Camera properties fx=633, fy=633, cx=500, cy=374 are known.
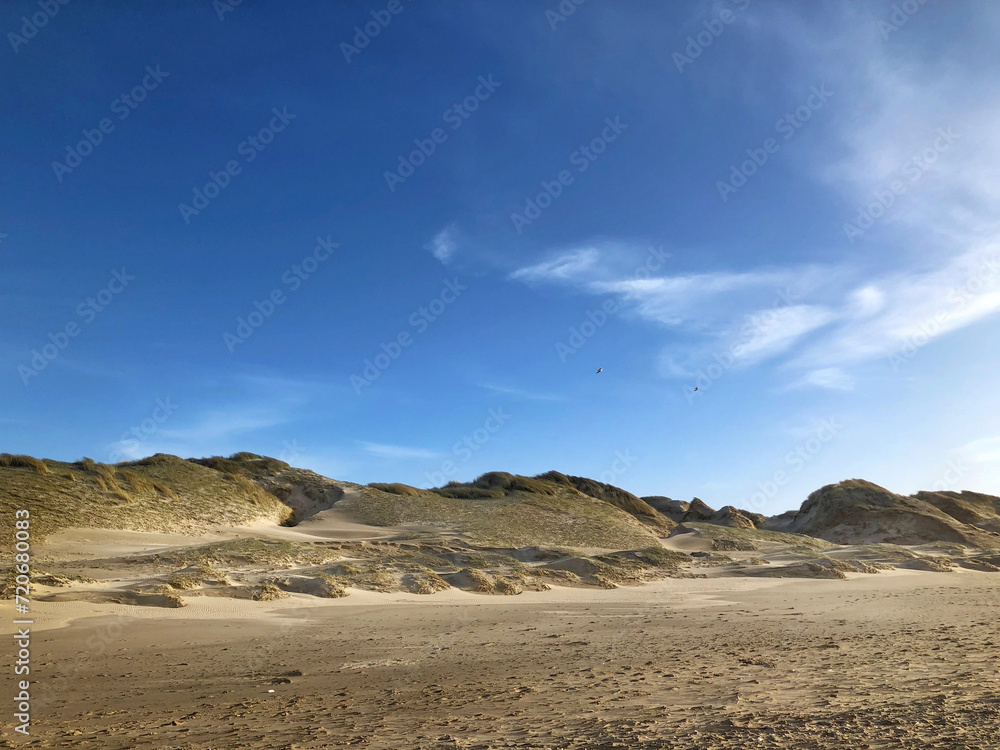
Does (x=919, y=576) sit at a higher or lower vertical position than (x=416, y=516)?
lower

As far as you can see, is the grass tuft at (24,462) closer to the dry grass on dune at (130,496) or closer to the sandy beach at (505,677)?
the dry grass on dune at (130,496)

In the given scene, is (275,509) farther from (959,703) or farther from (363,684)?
(959,703)

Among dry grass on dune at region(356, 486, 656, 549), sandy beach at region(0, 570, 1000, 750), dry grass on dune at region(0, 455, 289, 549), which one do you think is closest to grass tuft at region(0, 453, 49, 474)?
dry grass on dune at region(0, 455, 289, 549)

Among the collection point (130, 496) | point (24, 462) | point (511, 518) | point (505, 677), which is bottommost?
point (505, 677)

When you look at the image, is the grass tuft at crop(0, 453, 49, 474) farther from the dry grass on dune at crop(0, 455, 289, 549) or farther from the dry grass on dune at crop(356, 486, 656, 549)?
the dry grass on dune at crop(356, 486, 656, 549)

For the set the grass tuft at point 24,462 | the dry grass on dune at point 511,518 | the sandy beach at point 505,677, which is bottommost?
the sandy beach at point 505,677

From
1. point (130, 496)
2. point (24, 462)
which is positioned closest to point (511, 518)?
point (130, 496)

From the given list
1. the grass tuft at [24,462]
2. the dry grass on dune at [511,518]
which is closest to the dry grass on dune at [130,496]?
the grass tuft at [24,462]

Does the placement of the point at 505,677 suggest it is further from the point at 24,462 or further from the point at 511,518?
the point at 511,518

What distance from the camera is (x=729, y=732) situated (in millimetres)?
4918

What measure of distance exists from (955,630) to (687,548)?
79.2ft

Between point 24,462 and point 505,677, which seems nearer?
point 505,677

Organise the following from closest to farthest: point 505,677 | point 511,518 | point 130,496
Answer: point 505,677 < point 130,496 < point 511,518

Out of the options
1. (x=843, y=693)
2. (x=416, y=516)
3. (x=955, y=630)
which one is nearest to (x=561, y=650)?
(x=843, y=693)
